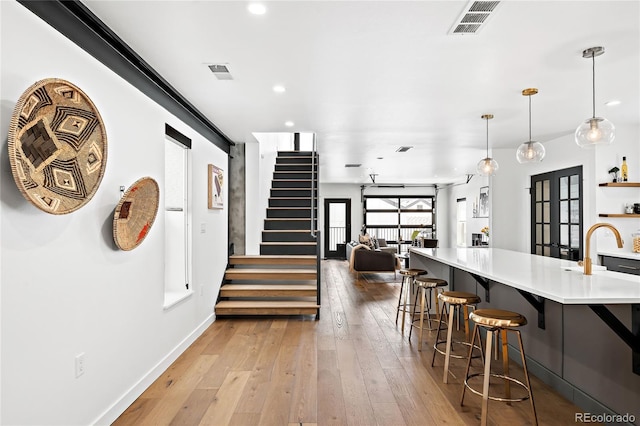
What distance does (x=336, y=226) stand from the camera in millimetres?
13266

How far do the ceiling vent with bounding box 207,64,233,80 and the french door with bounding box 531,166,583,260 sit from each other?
15.6 ft

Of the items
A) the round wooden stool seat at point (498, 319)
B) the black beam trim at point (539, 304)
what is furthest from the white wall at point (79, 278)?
the black beam trim at point (539, 304)

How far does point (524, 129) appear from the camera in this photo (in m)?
5.04

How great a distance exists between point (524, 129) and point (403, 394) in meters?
3.82

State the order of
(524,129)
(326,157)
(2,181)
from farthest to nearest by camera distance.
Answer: (326,157), (524,129), (2,181)

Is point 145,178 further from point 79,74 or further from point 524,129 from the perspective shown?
point 524,129

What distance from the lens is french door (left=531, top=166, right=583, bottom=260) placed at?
17.5ft

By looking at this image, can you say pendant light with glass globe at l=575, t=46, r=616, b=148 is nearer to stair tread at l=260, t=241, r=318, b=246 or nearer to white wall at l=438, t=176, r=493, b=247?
stair tread at l=260, t=241, r=318, b=246

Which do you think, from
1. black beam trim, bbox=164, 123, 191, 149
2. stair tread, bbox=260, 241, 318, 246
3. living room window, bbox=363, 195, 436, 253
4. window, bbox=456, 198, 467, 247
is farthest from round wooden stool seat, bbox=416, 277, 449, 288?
living room window, bbox=363, 195, 436, 253

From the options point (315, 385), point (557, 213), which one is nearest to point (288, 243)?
point (315, 385)

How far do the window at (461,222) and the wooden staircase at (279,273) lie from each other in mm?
7149

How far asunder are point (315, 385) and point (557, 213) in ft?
15.1

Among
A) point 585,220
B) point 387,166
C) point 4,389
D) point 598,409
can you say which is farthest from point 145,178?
point 387,166

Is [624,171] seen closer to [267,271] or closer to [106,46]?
[267,271]
